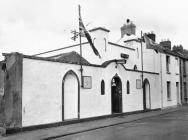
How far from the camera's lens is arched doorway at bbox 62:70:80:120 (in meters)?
15.0

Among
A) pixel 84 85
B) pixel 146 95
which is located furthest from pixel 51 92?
pixel 146 95

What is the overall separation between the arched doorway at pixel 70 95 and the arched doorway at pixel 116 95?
15.3ft

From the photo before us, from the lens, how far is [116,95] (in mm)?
19797

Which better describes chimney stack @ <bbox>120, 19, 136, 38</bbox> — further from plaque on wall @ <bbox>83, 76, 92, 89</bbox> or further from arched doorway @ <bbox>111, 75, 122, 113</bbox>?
Result: plaque on wall @ <bbox>83, 76, 92, 89</bbox>

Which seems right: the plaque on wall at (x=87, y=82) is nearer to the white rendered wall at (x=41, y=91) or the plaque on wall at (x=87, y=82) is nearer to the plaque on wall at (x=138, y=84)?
the white rendered wall at (x=41, y=91)

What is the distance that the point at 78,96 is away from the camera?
15.7m

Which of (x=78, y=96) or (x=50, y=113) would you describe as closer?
(x=50, y=113)

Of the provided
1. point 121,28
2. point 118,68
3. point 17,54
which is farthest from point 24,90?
point 121,28

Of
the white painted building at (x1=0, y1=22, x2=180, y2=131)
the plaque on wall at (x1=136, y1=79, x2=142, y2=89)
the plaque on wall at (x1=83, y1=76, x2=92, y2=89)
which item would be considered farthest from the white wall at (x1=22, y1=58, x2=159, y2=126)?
the plaque on wall at (x1=136, y1=79, x2=142, y2=89)

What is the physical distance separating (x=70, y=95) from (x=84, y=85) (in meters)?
1.29

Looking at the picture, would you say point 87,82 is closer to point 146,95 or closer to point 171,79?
point 146,95

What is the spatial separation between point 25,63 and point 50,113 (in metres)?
3.14

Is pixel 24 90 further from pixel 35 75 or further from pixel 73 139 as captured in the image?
pixel 73 139

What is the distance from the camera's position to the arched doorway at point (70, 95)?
590 inches
